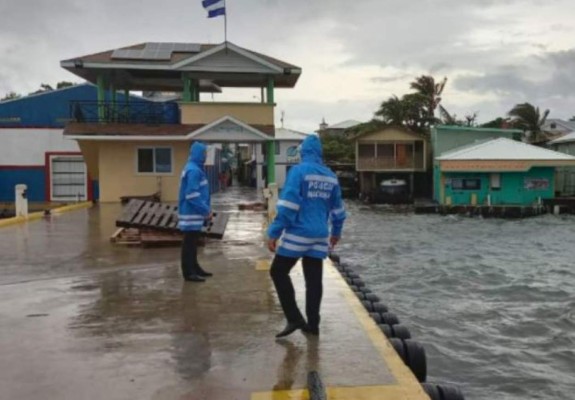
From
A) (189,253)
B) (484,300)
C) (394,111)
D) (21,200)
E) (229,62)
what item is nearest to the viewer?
(189,253)

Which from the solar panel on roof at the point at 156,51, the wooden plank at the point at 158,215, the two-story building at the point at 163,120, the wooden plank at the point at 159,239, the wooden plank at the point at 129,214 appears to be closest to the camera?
the wooden plank at the point at 129,214

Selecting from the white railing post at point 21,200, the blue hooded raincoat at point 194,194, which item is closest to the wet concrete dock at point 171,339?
the blue hooded raincoat at point 194,194

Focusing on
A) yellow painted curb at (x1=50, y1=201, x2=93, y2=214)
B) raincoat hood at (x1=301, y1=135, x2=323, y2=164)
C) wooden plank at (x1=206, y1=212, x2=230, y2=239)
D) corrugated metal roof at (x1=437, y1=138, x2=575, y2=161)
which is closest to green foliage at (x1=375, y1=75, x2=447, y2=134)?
corrugated metal roof at (x1=437, y1=138, x2=575, y2=161)

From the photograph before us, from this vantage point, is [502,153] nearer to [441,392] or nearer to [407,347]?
[407,347]

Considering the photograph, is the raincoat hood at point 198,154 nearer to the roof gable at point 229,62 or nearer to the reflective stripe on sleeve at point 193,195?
the reflective stripe on sleeve at point 193,195

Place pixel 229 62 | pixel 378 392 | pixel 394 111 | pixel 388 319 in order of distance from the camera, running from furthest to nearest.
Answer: pixel 394 111
pixel 229 62
pixel 388 319
pixel 378 392

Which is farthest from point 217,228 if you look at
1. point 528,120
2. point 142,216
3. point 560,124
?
point 560,124

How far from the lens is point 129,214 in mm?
12422

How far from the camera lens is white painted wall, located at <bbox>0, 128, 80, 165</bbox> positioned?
32.8 m

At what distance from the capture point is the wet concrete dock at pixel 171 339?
4.55 m

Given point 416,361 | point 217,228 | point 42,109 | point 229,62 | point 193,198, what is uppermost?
point 229,62

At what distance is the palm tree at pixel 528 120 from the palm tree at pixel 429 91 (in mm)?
7932

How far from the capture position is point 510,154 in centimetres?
4109

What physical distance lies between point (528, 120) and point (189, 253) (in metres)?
59.5
